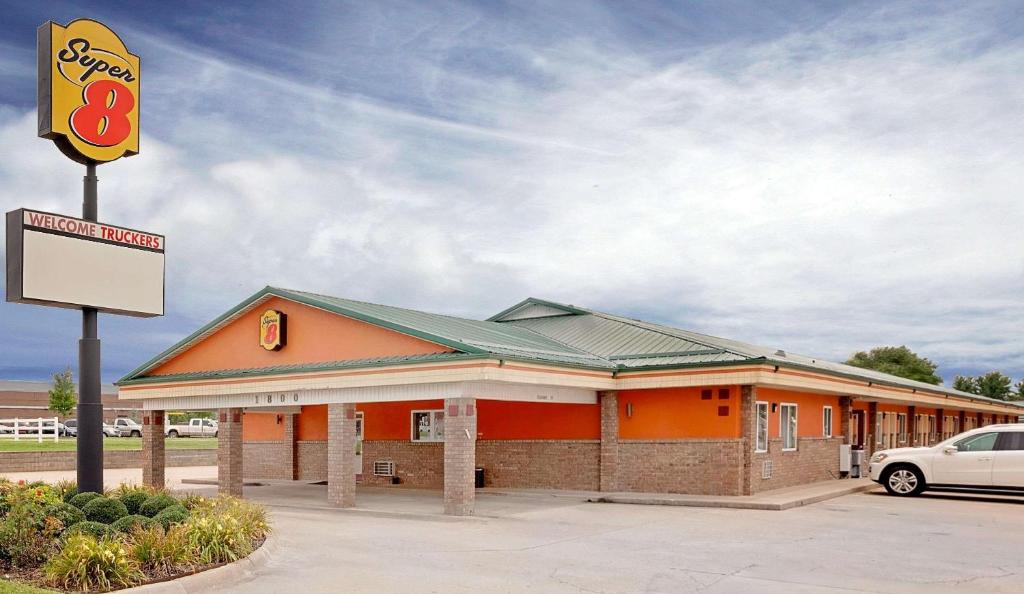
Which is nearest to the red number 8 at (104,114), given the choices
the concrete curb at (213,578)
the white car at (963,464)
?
the concrete curb at (213,578)

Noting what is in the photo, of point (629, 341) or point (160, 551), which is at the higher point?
point (629, 341)

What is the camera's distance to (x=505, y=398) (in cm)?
1962

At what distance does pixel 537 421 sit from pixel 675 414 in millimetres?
4111

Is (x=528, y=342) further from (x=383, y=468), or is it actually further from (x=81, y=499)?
(x=81, y=499)

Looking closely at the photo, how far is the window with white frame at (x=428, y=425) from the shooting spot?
26734 mm

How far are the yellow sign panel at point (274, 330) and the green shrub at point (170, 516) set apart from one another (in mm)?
10289

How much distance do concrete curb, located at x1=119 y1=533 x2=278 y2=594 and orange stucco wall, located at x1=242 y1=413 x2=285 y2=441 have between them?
772 inches

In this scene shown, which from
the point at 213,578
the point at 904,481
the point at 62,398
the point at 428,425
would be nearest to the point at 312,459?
the point at 428,425

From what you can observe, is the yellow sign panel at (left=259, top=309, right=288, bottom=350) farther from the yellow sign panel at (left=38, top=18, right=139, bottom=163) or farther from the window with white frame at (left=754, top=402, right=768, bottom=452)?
the window with white frame at (left=754, top=402, right=768, bottom=452)

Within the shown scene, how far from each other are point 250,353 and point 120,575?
1396 centimetres

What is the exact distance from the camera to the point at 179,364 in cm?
2573

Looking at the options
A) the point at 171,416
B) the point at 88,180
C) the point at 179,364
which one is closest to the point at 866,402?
the point at 179,364

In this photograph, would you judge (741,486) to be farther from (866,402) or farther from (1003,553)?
(866,402)

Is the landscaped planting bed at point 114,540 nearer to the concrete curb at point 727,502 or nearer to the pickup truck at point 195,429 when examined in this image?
the concrete curb at point 727,502
